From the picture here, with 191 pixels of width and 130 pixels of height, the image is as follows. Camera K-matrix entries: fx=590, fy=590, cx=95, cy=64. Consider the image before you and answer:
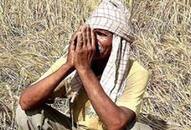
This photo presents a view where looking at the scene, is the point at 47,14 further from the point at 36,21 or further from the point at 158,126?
the point at 158,126

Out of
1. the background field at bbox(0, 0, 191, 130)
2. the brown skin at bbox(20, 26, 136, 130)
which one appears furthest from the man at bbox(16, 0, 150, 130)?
the background field at bbox(0, 0, 191, 130)

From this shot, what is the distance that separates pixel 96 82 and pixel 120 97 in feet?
0.74

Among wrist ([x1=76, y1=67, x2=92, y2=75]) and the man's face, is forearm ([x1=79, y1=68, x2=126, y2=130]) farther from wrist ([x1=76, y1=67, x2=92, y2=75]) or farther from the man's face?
the man's face

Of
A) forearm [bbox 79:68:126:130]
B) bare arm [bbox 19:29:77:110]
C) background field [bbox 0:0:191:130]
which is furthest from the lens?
background field [bbox 0:0:191:130]

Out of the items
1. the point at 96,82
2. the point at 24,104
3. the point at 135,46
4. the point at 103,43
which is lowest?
the point at 135,46

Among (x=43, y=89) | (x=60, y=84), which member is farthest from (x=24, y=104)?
(x=60, y=84)

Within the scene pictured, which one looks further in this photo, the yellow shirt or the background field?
the background field

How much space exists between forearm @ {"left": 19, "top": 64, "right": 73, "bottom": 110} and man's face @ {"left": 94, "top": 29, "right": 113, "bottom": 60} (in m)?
0.17

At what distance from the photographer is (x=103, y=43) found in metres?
2.90

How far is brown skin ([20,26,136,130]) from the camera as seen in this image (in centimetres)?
276

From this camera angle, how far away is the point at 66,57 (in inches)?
120

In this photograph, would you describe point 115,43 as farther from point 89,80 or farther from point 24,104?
point 24,104

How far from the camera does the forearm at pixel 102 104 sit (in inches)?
108

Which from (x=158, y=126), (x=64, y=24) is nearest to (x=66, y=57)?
(x=158, y=126)
